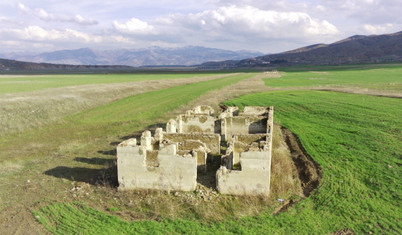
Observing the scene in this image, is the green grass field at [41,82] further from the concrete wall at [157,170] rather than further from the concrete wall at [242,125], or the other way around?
the concrete wall at [157,170]

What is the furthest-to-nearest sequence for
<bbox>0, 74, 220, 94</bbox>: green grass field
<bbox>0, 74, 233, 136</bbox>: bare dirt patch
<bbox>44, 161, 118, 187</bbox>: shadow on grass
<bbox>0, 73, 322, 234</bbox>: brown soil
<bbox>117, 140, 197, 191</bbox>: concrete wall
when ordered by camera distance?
<bbox>0, 74, 220, 94</bbox>: green grass field, <bbox>0, 74, 233, 136</bbox>: bare dirt patch, <bbox>44, 161, 118, 187</bbox>: shadow on grass, <bbox>117, 140, 197, 191</bbox>: concrete wall, <bbox>0, 73, 322, 234</bbox>: brown soil

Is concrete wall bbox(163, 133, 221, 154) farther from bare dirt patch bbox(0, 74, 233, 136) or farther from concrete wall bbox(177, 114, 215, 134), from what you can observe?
bare dirt patch bbox(0, 74, 233, 136)

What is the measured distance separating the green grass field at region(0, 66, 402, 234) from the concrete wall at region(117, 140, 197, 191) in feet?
5.78

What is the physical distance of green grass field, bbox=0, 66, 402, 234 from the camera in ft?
41.8

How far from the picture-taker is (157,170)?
1594cm

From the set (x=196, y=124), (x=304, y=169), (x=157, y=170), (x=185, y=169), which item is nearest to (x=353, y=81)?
(x=196, y=124)

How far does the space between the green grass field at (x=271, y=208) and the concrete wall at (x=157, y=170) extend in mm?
1762

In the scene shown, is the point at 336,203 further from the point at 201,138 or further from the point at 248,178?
the point at 201,138

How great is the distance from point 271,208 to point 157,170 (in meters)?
6.31

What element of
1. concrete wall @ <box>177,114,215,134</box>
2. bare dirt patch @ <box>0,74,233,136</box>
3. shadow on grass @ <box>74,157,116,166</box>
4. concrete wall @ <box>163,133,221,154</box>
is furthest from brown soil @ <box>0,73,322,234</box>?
bare dirt patch @ <box>0,74,233,136</box>

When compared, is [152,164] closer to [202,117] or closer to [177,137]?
[177,137]

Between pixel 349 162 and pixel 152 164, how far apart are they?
510 inches

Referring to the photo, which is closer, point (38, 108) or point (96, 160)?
point (96, 160)

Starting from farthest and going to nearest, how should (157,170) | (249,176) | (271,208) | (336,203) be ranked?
(157,170)
(249,176)
(336,203)
(271,208)
